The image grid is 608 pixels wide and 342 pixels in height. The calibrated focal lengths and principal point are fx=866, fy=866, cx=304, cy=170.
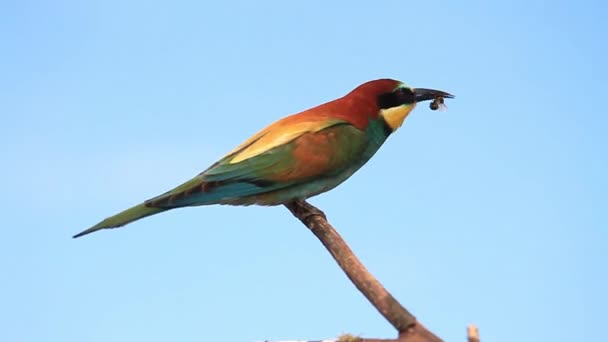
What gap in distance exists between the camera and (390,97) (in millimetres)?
4121

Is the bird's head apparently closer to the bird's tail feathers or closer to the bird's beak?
the bird's beak

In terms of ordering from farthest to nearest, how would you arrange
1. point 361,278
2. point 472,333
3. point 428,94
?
point 428,94 < point 361,278 < point 472,333

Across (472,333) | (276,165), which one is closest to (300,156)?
(276,165)

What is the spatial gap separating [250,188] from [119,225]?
595mm

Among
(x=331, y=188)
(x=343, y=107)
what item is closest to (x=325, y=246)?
(x=331, y=188)

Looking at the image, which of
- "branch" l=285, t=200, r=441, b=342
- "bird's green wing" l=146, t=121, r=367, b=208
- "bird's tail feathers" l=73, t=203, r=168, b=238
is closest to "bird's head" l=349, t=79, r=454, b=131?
"bird's green wing" l=146, t=121, r=367, b=208

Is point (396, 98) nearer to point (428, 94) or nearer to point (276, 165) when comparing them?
point (428, 94)

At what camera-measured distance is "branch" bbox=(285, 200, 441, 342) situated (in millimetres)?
2887

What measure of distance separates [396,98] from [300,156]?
0.63m

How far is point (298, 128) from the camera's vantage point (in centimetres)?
387

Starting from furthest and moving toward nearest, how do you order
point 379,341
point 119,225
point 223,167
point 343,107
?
point 343,107
point 223,167
point 119,225
point 379,341

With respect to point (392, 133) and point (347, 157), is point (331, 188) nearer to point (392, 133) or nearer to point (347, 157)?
point (347, 157)

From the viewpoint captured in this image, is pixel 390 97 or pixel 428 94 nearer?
pixel 390 97

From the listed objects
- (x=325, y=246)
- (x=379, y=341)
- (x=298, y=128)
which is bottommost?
(x=379, y=341)
